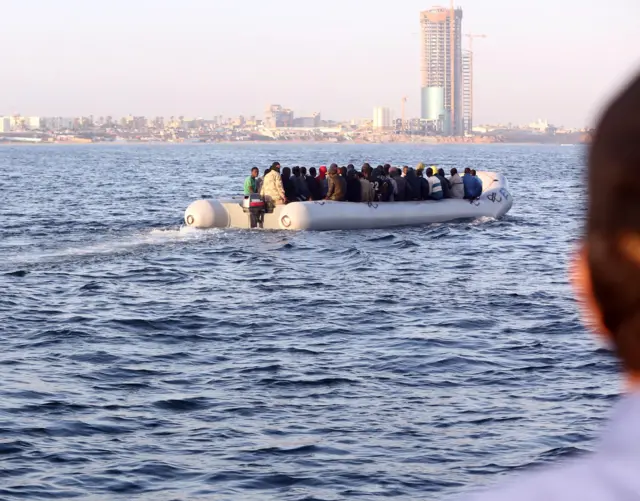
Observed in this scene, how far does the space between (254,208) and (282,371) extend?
40.9ft

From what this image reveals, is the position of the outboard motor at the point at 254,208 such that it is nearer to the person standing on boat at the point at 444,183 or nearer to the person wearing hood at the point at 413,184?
the person wearing hood at the point at 413,184

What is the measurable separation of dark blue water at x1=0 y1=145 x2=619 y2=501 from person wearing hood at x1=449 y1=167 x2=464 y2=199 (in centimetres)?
414

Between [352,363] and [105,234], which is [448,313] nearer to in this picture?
[352,363]

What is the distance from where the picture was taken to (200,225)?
23625mm

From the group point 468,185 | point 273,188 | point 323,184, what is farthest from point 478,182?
point 273,188

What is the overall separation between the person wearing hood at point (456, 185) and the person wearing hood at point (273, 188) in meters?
4.31

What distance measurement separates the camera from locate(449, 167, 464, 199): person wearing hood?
25922mm

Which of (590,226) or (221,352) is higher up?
(590,226)

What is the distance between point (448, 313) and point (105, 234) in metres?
10.8

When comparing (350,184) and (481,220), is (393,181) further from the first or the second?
(481,220)

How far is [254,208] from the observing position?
2325cm

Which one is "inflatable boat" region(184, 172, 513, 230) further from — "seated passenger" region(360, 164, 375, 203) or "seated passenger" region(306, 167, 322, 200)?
"seated passenger" region(306, 167, 322, 200)

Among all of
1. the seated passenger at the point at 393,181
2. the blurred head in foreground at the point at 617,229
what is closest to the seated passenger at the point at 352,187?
the seated passenger at the point at 393,181

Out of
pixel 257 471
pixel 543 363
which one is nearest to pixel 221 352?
pixel 543 363
